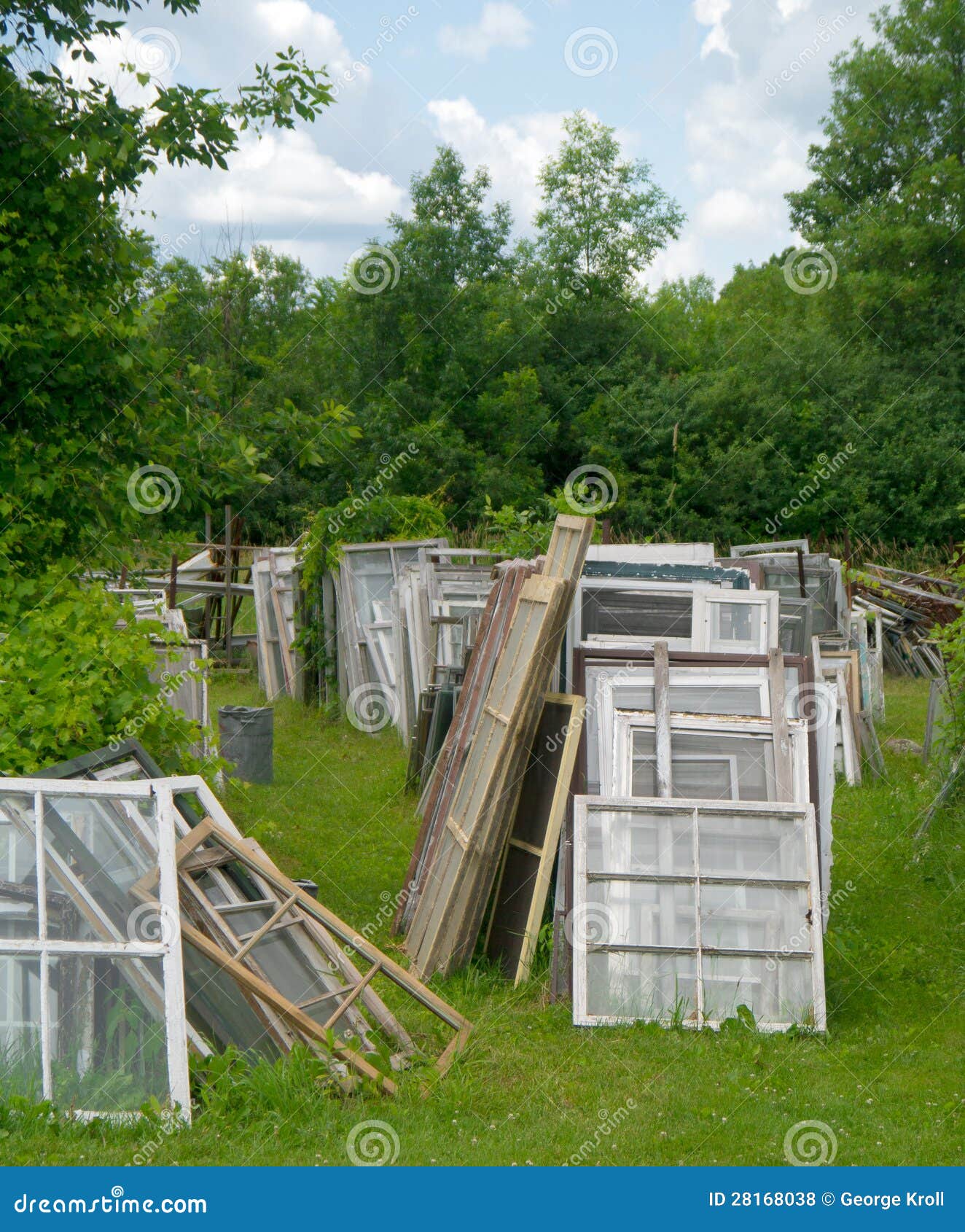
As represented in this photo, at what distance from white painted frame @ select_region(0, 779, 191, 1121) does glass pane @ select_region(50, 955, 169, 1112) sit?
0.03m

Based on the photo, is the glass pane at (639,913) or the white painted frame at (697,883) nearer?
the white painted frame at (697,883)

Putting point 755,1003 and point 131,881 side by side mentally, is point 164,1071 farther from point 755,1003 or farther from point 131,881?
point 755,1003

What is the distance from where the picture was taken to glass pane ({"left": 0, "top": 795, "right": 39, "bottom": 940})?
4238 mm

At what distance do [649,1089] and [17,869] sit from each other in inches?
105

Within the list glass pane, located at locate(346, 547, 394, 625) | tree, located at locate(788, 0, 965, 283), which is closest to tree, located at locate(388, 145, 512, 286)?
Result: tree, located at locate(788, 0, 965, 283)

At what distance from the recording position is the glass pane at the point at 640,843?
5.50 metres

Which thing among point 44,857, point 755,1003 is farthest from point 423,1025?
point 44,857

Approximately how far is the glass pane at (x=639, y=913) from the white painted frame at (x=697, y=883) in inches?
1.1

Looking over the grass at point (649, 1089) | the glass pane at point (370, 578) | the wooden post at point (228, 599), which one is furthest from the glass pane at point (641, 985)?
the wooden post at point (228, 599)

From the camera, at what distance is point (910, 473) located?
25188 mm

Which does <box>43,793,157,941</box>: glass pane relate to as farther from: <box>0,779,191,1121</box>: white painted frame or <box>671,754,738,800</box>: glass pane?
<box>671,754,738,800</box>: glass pane

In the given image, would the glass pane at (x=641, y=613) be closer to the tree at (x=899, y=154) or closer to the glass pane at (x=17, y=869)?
the glass pane at (x=17, y=869)

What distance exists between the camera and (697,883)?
5406mm

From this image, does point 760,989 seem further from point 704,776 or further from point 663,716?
point 663,716
